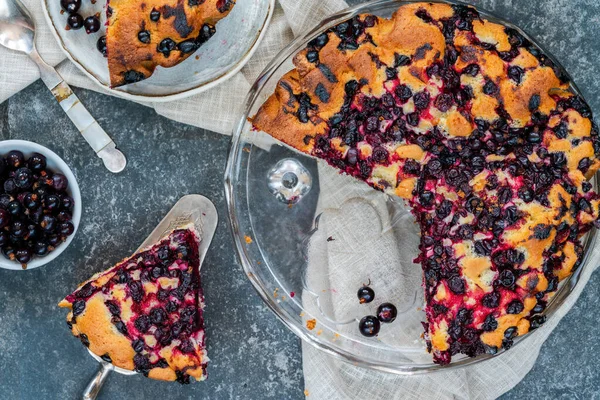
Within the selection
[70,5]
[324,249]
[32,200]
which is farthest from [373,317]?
[70,5]

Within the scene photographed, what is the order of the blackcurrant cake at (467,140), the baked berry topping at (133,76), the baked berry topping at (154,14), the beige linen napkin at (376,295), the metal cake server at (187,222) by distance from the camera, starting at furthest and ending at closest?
the metal cake server at (187,222), the beige linen napkin at (376,295), the baked berry topping at (133,76), the baked berry topping at (154,14), the blackcurrant cake at (467,140)

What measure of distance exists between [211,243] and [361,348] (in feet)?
3.65

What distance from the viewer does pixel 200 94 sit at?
413 centimetres

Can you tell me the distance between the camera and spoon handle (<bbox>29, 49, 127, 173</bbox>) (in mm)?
4113

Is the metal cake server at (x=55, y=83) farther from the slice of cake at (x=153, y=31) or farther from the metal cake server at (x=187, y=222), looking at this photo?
the slice of cake at (x=153, y=31)

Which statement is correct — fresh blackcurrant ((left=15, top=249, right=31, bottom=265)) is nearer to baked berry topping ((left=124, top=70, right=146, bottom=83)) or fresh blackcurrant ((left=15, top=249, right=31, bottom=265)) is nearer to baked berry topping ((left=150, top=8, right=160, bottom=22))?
baked berry topping ((left=124, top=70, right=146, bottom=83))

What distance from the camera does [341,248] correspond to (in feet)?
13.2

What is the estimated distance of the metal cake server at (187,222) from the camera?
4.23 metres

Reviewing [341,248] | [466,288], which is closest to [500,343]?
[466,288]

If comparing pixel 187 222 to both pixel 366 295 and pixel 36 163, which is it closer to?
pixel 36 163

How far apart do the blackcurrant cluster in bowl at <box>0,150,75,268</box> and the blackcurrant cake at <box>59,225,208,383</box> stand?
1.19 feet

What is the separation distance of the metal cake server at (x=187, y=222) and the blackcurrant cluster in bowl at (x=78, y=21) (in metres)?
1.01

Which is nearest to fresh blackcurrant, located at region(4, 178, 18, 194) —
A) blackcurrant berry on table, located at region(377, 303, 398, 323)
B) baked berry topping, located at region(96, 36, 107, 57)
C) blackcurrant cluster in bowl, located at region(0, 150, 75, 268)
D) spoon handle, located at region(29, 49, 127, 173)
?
blackcurrant cluster in bowl, located at region(0, 150, 75, 268)

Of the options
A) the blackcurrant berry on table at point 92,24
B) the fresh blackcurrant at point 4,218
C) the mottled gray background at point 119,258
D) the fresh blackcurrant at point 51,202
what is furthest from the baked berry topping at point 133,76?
the fresh blackcurrant at point 4,218
